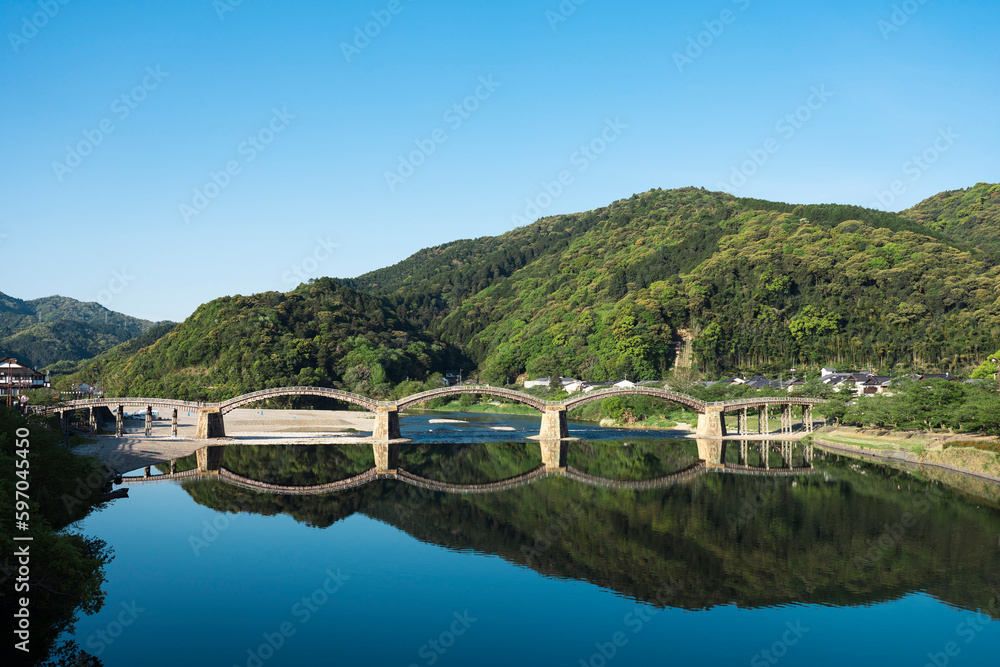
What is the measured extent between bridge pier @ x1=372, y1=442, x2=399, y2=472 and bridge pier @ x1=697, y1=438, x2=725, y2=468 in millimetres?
21712

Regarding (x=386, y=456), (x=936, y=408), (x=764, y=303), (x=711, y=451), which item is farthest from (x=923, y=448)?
(x=764, y=303)

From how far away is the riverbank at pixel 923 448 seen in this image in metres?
41.9

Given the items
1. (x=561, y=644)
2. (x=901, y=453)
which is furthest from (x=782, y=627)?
(x=901, y=453)

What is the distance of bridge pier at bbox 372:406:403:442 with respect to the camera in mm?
60344

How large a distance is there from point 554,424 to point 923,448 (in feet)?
89.1

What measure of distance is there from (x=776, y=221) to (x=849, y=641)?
434 ft

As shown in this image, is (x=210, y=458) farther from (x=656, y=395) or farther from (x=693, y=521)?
(x=656, y=395)

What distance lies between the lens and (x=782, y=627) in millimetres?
20891

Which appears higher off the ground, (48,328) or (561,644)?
(48,328)

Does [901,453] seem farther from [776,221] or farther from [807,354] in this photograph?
[776,221]

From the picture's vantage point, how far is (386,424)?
198 ft

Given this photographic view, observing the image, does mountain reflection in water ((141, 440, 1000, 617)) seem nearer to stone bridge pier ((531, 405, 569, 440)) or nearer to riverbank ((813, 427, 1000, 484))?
riverbank ((813, 427, 1000, 484))
